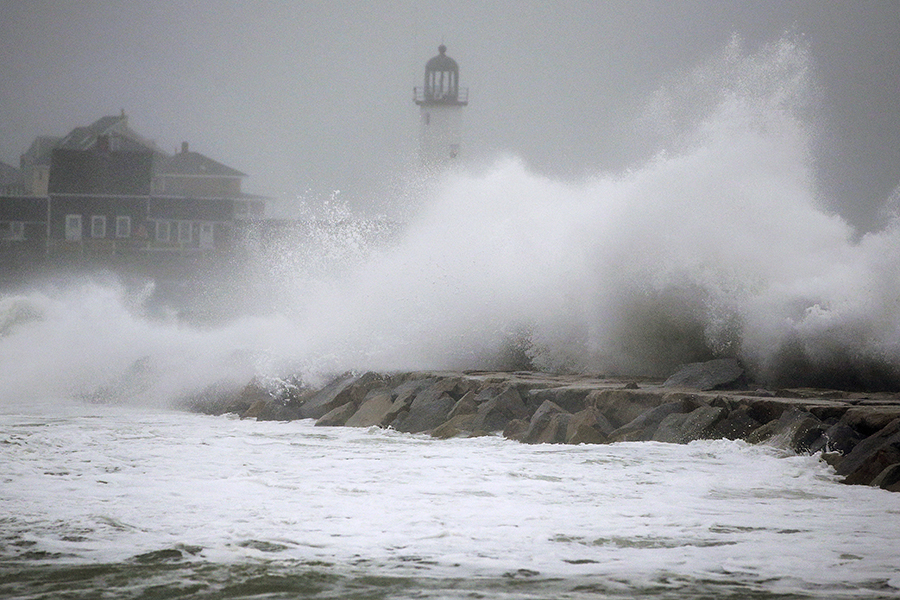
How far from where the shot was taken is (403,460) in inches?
318

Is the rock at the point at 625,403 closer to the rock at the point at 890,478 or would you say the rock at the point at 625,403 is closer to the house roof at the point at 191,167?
the rock at the point at 890,478

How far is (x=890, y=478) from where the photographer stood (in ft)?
22.1

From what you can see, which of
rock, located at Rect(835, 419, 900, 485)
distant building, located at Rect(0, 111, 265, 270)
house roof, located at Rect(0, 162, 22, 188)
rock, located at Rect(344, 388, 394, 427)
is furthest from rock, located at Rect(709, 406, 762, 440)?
house roof, located at Rect(0, 162, 22, 188)

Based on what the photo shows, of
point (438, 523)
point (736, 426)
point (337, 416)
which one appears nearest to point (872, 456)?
point (736, 426)

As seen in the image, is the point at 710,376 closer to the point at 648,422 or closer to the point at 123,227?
the point at 648,422

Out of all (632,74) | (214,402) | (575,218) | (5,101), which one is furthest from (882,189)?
(632,74)

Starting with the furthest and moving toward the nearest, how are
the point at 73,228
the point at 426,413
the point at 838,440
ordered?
the point at 73,228 < the point at 426,413 < the point at 838,440

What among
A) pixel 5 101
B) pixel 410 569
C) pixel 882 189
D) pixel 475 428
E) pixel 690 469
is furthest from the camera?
pixel 5 101

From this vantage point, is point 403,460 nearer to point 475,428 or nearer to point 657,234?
point 475,428

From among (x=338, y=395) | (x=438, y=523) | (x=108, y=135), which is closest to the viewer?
(x=438, y=523)

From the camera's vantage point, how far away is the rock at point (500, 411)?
30.4 ft

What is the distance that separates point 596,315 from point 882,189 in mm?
32881

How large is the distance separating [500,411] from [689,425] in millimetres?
1719

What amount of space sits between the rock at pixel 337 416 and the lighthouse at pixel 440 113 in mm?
34315
